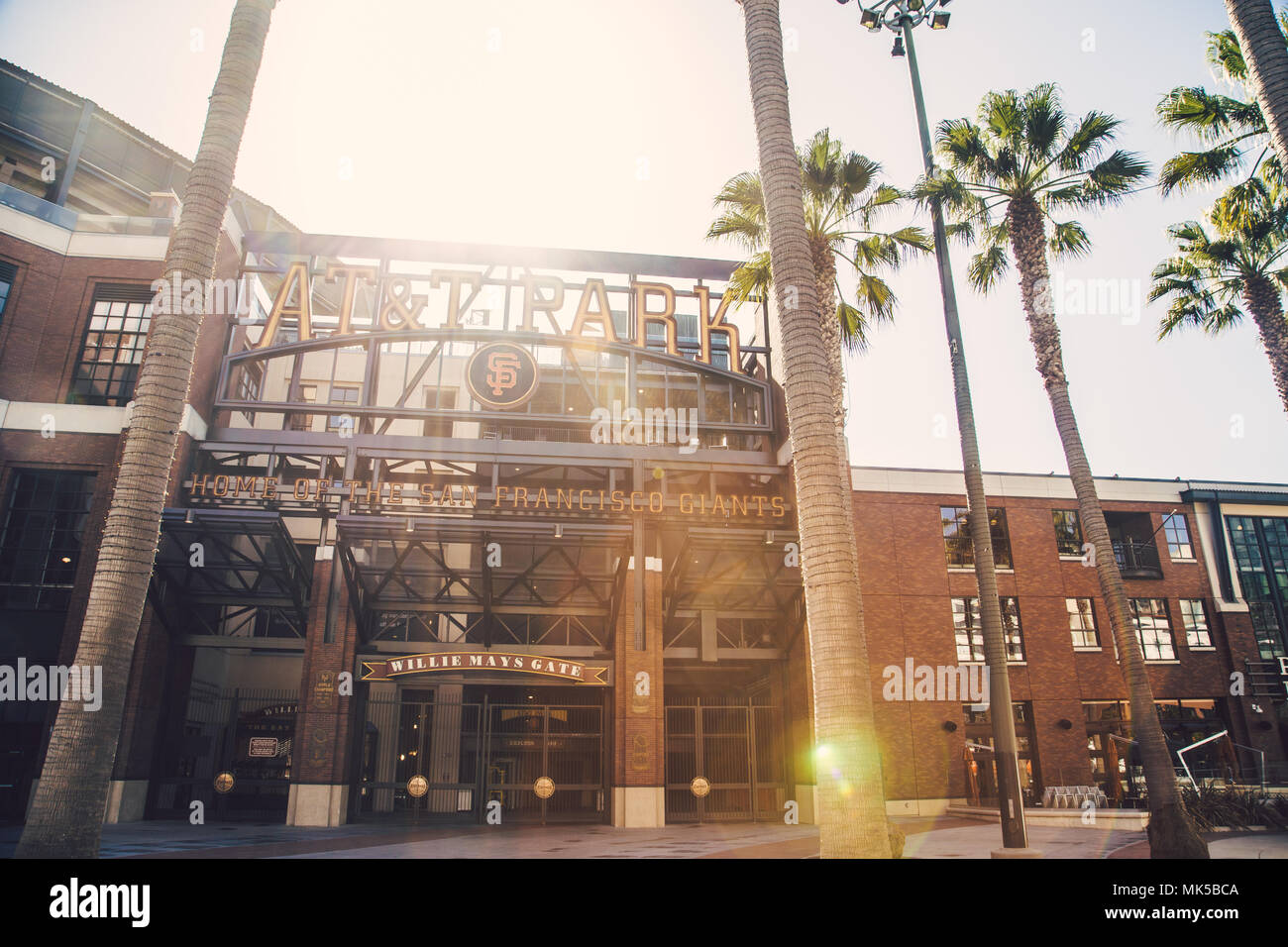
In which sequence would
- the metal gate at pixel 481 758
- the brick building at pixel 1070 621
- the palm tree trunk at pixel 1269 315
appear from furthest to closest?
the brick building at pixel 1070 621 → the metal gate at pixel 481 758 → the palm tree trunk at pixel 1269 315

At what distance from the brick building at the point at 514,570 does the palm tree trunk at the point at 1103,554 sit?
8.22 meters

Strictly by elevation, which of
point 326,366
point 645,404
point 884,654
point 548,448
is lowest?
point 884,654

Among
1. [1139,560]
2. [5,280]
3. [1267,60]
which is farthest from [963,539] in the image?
[5,280]

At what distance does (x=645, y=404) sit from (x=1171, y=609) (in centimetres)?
2228

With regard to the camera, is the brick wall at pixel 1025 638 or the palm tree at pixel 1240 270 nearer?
the palm tree at pixel 1240 270

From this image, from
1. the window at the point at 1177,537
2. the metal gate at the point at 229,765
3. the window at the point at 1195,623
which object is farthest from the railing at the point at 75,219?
the window at the point at 1195,623

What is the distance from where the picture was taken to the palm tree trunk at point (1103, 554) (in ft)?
40.9

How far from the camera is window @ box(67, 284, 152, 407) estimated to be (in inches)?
885

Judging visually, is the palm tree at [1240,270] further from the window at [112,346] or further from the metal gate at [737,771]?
the window at [112,346]

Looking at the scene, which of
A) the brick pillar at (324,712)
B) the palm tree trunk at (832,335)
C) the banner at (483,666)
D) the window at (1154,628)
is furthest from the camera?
the window at (1154,628)

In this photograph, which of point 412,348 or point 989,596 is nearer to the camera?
point 989,596
